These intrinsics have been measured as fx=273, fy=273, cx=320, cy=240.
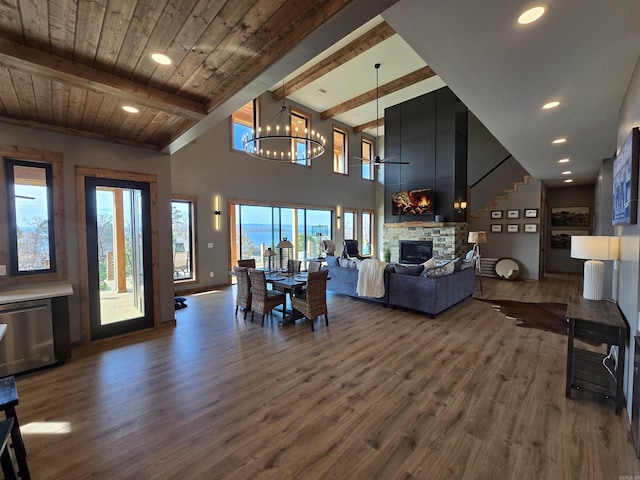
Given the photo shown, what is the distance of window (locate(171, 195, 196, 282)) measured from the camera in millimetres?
6906

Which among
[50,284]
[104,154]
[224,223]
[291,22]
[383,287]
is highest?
[291,22]

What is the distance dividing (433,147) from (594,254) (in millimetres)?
6806

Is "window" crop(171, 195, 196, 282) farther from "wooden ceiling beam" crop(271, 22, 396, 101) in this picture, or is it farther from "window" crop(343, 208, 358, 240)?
"window" crop(343, 208, 358, 240)

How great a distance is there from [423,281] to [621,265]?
248 cm

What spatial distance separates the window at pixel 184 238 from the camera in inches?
272

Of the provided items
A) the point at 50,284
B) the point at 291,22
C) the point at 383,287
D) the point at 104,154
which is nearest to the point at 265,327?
the point at 383,287

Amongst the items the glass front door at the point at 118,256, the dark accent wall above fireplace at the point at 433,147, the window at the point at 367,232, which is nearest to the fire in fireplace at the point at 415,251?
the dark accent wall above fireplace at the point at 433,147

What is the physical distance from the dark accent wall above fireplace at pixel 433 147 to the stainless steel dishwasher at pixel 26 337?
9020 mm

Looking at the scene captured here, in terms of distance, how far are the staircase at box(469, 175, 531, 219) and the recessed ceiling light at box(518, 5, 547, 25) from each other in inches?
331

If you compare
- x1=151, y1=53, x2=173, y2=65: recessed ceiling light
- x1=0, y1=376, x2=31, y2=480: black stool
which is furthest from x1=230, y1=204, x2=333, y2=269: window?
x1=0, y1=376, x2=31, y2=480: black stool

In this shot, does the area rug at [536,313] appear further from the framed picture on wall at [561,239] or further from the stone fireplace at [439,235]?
the framed picture on wall at [561,239]

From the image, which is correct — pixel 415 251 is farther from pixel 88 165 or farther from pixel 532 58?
pixel 88 165

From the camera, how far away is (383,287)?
5.40m

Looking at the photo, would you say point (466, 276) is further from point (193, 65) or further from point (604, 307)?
point (193, 65)
